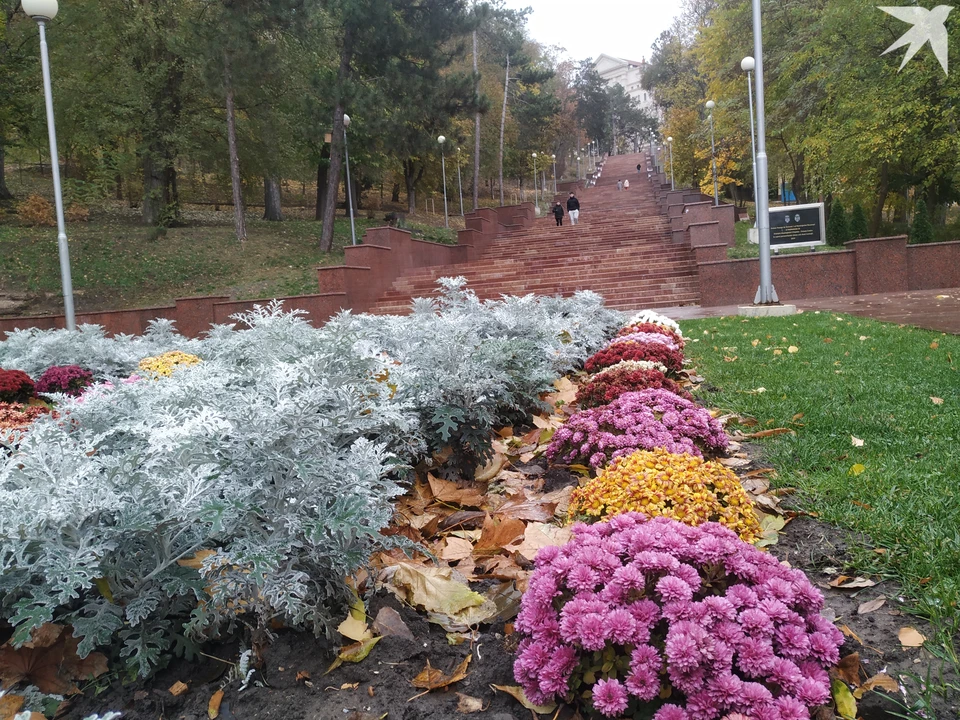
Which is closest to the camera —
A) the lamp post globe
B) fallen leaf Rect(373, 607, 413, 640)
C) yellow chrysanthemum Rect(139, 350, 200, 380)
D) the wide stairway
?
fallen leaf Rect(373, 607, 413, 640)

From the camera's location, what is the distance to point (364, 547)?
7.50 feet

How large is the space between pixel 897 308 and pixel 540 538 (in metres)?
11.1

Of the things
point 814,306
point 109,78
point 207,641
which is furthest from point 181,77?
point 207,641

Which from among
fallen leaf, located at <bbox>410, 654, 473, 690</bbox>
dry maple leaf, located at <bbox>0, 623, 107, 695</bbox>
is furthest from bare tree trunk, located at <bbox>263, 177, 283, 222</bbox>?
fallen leaf, located at <bbox>410, 654, 473, 690</bbox>

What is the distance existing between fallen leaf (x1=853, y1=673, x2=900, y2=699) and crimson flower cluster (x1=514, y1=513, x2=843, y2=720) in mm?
109

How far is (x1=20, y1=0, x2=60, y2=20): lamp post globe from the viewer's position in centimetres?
1076

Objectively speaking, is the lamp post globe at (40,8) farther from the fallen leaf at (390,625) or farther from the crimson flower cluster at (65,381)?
the fallen leaf at (390,625)

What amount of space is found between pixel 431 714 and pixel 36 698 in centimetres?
116

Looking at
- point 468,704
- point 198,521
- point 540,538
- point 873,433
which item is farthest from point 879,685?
point 873,433

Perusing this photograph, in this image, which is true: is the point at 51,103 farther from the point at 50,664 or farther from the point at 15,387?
the point at 50,664

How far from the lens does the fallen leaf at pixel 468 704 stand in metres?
1.92

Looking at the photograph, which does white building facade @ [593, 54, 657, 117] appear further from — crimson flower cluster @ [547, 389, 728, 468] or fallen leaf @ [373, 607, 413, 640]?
fallen leaf @ [373, 607, 413, 640]

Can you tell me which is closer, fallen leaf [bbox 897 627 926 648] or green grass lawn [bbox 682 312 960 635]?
fallen leaf [bbox 897 627 926 648]

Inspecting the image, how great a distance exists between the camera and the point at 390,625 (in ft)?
7.49
